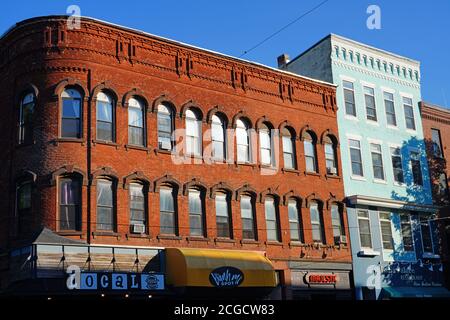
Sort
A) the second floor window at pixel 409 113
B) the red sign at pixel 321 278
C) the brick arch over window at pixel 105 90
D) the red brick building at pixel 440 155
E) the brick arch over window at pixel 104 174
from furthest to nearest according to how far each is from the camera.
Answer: the second floor window at pixel 409 113, the red brick building at pixel 440 155, the red sign at pixel 321 278, the brick arch over window at pixel 105 90, the brick arch over window at pixel 104 174

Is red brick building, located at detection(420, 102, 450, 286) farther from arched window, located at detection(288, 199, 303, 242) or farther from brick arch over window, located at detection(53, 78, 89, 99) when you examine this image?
brick arch over window, located at detection(53, 78, 89, 99)

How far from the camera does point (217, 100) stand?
25.5 meters

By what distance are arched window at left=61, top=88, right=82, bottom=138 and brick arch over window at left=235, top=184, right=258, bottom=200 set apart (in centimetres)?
723

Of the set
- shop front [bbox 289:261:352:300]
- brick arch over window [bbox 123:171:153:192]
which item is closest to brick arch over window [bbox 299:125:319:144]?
shop front [bbox 289:261:352:300]

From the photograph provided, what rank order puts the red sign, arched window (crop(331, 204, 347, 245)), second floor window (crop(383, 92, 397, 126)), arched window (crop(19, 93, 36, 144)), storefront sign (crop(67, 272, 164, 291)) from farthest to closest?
second floor window (crop(383, 92, 397, 126))
arched window (crop(331, 204, 347, 245))
the red sign
arched window (crop(19, 93, 36, 144))
storefront sign (crop(67, 272, 164, 291))

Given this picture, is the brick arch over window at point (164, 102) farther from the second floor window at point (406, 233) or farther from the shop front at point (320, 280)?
the second floor window at point (406, 233)

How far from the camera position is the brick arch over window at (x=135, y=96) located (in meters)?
22.7

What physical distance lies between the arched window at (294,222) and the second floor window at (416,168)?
8.88m

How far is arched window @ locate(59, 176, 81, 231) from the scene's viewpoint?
813 inches

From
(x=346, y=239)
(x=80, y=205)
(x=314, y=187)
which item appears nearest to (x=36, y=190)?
(x=80, y=205)

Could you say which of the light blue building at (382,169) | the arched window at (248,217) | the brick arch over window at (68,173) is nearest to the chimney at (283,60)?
the light blue building at (382,169)

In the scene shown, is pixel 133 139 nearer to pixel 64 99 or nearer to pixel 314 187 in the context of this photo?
pixel 64 99

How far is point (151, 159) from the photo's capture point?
74.8 ft

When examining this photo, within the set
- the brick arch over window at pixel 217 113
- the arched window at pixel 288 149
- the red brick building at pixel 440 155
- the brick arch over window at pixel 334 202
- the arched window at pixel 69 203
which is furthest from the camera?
the red brick building at pixel 440 155
